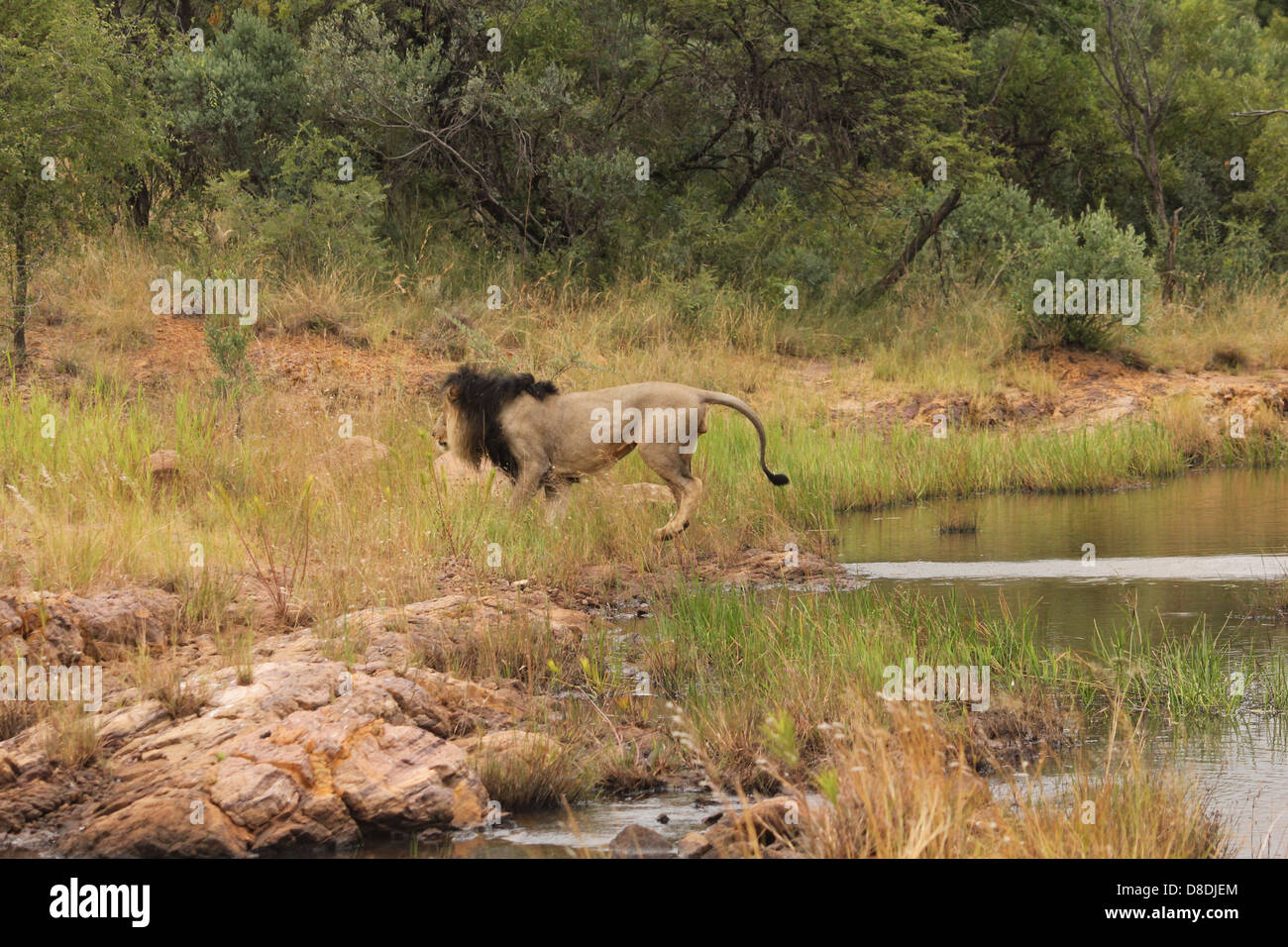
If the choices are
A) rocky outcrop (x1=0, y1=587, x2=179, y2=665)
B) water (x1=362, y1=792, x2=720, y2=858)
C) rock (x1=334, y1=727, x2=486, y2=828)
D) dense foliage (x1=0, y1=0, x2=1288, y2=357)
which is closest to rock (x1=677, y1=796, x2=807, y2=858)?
water (x1=362, y1=792, x2=720, y2=858)

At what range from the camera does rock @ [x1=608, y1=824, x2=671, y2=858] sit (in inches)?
185

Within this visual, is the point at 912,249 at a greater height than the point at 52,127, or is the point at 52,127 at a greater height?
the point at 912,249

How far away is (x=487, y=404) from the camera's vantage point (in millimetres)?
10383

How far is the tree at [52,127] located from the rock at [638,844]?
10296mm

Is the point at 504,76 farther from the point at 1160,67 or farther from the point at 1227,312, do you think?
the point at 1160,67

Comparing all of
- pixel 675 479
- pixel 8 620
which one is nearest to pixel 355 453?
pixel 675 479

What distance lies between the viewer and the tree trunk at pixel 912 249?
20.5 metres

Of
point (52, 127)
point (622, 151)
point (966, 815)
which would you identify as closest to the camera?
point (966, 815)

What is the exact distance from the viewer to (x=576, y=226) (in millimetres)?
19547

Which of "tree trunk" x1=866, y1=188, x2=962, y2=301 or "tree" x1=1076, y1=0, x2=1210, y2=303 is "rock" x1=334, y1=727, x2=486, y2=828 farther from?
"tree" x1=1076, y1=0, x2=1210, y2=303

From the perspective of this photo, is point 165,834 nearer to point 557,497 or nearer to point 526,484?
point 526,484

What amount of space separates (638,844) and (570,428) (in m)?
5.81

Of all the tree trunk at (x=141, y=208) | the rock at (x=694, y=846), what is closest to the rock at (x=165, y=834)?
the rock at (x=694, y=846)

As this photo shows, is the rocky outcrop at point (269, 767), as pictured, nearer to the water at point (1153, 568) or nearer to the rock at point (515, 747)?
the rock at point (515, 747)
